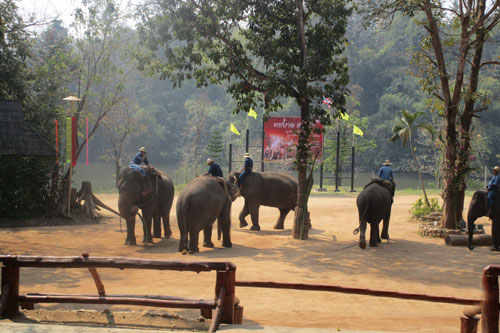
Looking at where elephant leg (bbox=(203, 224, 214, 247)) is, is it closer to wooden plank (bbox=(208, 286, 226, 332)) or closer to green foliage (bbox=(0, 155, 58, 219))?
Answer: green foliage (bbox=(0, 155, 58, 219))

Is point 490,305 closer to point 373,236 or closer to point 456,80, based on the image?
point 373,236

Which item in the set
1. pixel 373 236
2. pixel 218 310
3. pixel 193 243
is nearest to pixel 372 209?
pixel 373 236

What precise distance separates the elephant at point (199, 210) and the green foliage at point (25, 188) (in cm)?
590

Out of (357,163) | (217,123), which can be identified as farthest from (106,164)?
(357,163)

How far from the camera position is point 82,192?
1661 centimetres

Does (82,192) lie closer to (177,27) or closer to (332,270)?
(177,27)

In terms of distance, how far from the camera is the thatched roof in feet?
49.5

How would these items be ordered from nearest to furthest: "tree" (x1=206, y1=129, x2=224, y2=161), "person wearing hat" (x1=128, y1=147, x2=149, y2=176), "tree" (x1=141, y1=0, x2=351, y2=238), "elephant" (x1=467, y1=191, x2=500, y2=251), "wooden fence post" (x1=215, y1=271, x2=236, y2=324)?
1. "wooden fence post" (x1=215, y1=271, x2=236, y2=324)
2. "elephant" (x1=467, y1=191, x2=500, y2=251)
3. "person wearing hat" (x1=128, y1=147, x2=149, y2=176)
4. "tree" (x1=141, y1=0, x2=351, y2=238)
5. "tree" (x1=206, y1=129, x2=224, y2=161)

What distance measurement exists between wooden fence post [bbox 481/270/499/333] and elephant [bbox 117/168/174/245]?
7995mm

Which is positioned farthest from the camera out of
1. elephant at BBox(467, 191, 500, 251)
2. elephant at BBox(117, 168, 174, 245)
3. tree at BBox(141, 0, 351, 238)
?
tree at BBox(141, 0, 351, 238)

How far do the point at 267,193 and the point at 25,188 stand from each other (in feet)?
21.7

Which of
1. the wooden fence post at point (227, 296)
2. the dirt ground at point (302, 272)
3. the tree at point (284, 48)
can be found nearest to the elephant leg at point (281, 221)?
the dirt ground at point (302, 272)

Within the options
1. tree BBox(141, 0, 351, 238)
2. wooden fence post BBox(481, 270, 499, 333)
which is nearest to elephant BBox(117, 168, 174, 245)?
tree BBox(141, 0, 351, 238)

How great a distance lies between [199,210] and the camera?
434 inches
